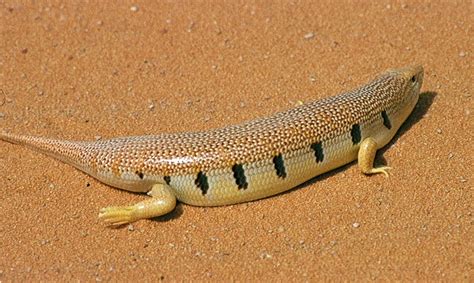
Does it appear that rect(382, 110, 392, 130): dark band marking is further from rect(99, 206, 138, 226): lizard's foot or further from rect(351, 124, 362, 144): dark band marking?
rect(99, 206, 138, 226): lizard's foot

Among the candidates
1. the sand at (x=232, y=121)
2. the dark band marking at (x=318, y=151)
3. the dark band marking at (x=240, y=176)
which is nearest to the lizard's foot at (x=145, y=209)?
the sand at (x=232, y=121)

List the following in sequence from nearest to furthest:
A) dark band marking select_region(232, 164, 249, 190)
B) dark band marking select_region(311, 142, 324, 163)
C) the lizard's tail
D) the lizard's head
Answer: dark band marking select_region(232, 164, 249, 190)
dark band marking select_region(311, 142, 324, 163)
the lizard's tail
the lizard's head

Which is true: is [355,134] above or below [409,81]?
below

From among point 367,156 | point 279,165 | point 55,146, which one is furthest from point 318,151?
point 55,146

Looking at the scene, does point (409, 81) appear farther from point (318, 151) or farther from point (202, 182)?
point (202, 182)

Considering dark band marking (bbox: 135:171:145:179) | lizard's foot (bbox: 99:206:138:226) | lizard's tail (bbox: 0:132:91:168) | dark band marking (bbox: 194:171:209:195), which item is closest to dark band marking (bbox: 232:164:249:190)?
dark band marking (bbox: 194:171:209:195)
